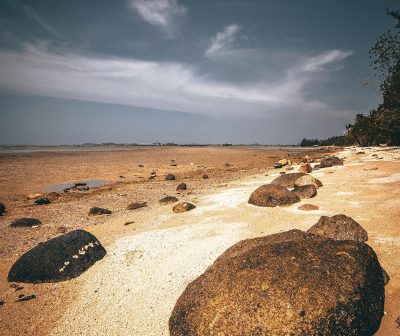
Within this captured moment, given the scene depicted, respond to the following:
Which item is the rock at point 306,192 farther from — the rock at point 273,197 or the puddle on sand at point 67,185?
the puddle on sand at point 67,185

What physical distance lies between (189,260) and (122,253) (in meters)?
1.85

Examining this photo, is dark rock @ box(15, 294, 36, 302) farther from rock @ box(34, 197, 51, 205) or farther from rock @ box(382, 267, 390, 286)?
rock @ box(34, 197, 51, 205)

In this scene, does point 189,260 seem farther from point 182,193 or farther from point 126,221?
point 182,193

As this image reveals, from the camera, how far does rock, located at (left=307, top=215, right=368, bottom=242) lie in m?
5.80

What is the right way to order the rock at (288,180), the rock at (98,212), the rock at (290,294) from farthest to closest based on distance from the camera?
1. the rock at (288,180)
2. the rock at (98,212)
3. the rock at (290,294)

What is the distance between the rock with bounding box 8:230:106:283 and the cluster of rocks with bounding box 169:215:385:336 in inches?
130

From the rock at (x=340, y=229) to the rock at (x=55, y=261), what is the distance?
5130 millimetres

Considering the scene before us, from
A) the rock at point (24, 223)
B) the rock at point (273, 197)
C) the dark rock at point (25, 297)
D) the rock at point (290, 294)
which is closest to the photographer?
the rock at point (290, 294)

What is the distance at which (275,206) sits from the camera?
9172 mm

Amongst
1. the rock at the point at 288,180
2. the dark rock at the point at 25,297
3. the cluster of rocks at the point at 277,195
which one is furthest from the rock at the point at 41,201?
the rock at the point at 288,180

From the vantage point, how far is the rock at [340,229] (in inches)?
229

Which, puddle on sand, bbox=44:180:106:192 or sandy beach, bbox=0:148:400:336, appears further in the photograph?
puddle on sand, bbox=44:180:106:192

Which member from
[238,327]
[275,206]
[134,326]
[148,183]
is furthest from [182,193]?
[238,327]

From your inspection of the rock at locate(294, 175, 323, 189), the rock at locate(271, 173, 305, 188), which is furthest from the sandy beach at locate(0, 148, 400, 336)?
the rock at locate(271, 173, 305, 188)
